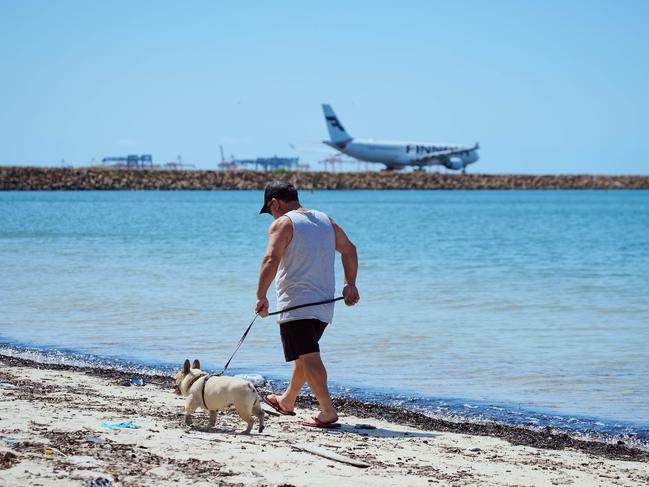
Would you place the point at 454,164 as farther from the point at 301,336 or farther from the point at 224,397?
the point at 224,397

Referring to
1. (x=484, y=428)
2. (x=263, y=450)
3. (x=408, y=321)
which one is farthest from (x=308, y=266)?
(x=408, y=321)

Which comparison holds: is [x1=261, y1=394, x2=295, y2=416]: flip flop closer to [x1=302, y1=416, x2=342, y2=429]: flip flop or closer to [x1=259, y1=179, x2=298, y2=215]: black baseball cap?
[x1=302, y1=416, x2=342, y2=429]: flip flop

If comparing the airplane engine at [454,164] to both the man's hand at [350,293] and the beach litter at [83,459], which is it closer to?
the man's hand at [350,293]

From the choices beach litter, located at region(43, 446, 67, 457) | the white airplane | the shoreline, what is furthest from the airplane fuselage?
beach litter, located at region(43, 446, 67, 457)

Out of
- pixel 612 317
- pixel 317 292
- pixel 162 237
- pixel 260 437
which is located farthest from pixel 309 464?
pixel 162 237

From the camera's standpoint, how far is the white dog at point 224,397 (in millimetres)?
→ 6098

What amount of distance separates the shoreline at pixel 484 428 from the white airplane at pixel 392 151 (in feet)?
308

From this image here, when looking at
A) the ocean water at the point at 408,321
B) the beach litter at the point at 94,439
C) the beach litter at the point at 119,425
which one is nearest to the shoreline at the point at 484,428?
the ocean water at the point at 408,321

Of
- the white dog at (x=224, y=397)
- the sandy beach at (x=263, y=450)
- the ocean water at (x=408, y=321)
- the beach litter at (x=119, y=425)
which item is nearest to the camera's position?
the sandy beach at (x=263, y=450)

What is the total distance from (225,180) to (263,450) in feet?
313

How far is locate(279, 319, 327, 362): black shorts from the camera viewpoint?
6.54m

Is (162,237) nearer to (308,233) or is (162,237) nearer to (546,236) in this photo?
(546,236)

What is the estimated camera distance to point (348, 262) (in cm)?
674

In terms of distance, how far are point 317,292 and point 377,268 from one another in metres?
14.4
